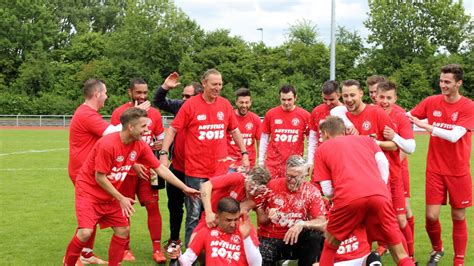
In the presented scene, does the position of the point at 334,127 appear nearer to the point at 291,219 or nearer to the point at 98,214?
the point at 291,219

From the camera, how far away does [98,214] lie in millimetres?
6543

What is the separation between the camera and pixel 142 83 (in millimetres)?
7918

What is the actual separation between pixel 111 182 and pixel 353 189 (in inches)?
108

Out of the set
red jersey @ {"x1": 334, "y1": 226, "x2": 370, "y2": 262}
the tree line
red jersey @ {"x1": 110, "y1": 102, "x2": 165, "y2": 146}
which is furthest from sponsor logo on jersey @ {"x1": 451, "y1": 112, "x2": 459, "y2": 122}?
the tree line

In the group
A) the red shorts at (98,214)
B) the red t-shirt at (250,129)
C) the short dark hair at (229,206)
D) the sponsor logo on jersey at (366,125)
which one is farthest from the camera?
the red t-shirt at (250,129)

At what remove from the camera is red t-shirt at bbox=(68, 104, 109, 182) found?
698 centimetres

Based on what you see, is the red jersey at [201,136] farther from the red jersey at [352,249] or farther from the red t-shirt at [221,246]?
the red jersey at [352,249]

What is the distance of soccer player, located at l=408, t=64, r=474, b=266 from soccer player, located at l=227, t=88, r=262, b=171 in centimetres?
296

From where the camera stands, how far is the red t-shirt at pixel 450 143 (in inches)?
293

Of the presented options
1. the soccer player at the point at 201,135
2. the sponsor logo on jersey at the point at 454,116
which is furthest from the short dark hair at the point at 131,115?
the sponsor logo on jersey at the point at 454,116

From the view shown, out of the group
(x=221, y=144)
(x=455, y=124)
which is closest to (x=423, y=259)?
(x=455, y=124)

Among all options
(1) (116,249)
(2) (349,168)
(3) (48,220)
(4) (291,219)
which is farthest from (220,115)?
(3) (48,220)

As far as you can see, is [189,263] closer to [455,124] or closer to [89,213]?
→ [89,213]

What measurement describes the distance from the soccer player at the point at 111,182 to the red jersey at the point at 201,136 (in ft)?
2.53
